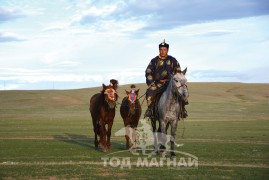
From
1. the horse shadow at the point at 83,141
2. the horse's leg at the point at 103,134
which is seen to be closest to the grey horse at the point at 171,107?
the horse's leg at the point at 103,134

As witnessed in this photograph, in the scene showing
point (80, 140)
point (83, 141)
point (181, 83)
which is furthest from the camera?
point (80, 140)

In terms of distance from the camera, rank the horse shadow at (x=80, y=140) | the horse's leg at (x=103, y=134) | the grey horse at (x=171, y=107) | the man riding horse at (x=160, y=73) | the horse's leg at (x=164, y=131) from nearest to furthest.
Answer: the grey horse at (x=171, y=107), the horse's leg at (x=164, y=131), the man riding horse at (x=160, y=73), the horse's leg at (x=103, y=134), the horse shadow at (x=80, y=140)

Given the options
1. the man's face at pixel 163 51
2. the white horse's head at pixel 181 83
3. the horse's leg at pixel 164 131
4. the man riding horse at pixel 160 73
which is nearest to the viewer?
the white horse's head at pixel 181 83

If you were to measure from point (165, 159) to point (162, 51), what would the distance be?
13.3 feet

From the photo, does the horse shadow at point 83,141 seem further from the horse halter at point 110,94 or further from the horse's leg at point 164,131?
the horse's leg at point 164,131

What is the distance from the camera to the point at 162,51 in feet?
62.9

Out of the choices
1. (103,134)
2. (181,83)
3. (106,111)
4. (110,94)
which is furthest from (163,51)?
(103,134)

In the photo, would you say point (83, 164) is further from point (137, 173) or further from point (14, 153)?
point (14, 153)

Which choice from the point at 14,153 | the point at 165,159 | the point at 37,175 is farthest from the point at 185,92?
the point at 14,153

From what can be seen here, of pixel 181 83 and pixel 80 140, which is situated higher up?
pixel 181 83

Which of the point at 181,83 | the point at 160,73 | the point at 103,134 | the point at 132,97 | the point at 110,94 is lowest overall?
the point at 103,134

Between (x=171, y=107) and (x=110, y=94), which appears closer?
(x=171, y=107)

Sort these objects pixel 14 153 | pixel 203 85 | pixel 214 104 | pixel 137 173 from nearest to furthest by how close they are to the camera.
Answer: pixel 137 173, pixel 14 153, pixel 214 104, pixel 203 85

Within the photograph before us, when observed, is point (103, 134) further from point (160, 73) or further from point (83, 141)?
point (83, 141)
